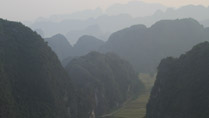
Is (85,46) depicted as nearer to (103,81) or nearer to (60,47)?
(60,47)

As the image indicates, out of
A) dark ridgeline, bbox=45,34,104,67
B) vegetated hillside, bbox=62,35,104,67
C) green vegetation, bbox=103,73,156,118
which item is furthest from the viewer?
dark ridgeline, bbox=45,34,104,67

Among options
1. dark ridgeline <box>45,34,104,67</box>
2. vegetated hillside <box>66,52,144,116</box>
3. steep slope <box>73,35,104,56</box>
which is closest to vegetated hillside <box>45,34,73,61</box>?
dark ridgeline <box>45,34,104,67</box>

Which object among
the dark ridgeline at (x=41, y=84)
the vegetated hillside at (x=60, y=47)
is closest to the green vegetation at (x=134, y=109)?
the dark ridgeline at (x=41, y=84)

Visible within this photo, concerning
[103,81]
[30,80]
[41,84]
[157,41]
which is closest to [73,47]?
[157,41]

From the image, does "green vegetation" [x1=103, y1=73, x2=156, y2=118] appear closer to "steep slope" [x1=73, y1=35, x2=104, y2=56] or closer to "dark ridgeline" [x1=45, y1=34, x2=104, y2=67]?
"steep slope" [x1=73, y1=35, x2=104, y2=56]

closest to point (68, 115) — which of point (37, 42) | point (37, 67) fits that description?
point (37, 67)

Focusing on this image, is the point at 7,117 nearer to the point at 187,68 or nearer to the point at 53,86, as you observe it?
the point at 53,86

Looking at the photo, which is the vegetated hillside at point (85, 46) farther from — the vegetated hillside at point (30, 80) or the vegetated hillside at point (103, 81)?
the vegetated hillside at point (30, 80)
